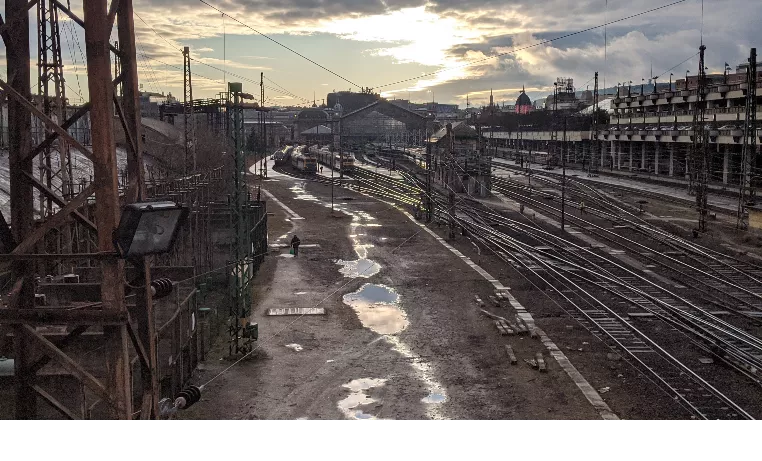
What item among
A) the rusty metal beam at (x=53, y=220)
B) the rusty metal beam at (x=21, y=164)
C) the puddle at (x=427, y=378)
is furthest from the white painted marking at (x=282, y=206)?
the rusty metal beam at (x=53, y=220)

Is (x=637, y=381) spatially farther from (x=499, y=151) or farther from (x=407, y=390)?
(x=499, y=151)

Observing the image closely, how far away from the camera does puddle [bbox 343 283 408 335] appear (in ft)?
62.5

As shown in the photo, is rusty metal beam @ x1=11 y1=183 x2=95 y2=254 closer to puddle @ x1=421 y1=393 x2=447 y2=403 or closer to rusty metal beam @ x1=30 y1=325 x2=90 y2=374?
rusty metal beam @ x1=30 y1=325 x2=90 y2=374

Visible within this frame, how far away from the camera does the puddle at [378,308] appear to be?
62.5 ft

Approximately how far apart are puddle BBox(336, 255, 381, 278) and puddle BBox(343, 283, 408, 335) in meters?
1.78

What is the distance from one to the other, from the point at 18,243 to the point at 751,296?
801 inches

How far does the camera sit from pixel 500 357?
1612cm

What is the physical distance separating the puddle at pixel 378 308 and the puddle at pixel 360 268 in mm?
1779

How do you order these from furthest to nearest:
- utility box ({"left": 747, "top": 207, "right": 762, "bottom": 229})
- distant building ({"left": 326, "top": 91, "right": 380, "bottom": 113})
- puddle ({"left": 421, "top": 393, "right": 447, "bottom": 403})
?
distant building ({"left": 326, "top": 91, "right": 380, "bottom": 113}) < utility box ({"left": 747, "top": 207, "right": 762, "bottom": 229}) < puddle ({"left": 421, "top": 393, "right": 447, "bottom": 403})

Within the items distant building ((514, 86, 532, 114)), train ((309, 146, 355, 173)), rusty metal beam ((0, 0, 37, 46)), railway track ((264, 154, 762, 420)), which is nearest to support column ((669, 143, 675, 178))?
railway track ((264, 154, 762, 420))

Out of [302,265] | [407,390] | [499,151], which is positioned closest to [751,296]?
[407,390]

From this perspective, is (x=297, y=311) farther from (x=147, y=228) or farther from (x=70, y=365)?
(x=147, y=228)

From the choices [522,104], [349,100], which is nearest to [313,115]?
[349,100]

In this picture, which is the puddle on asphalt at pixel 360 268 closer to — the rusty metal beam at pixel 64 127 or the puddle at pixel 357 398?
the puddle at pixel 357 398
